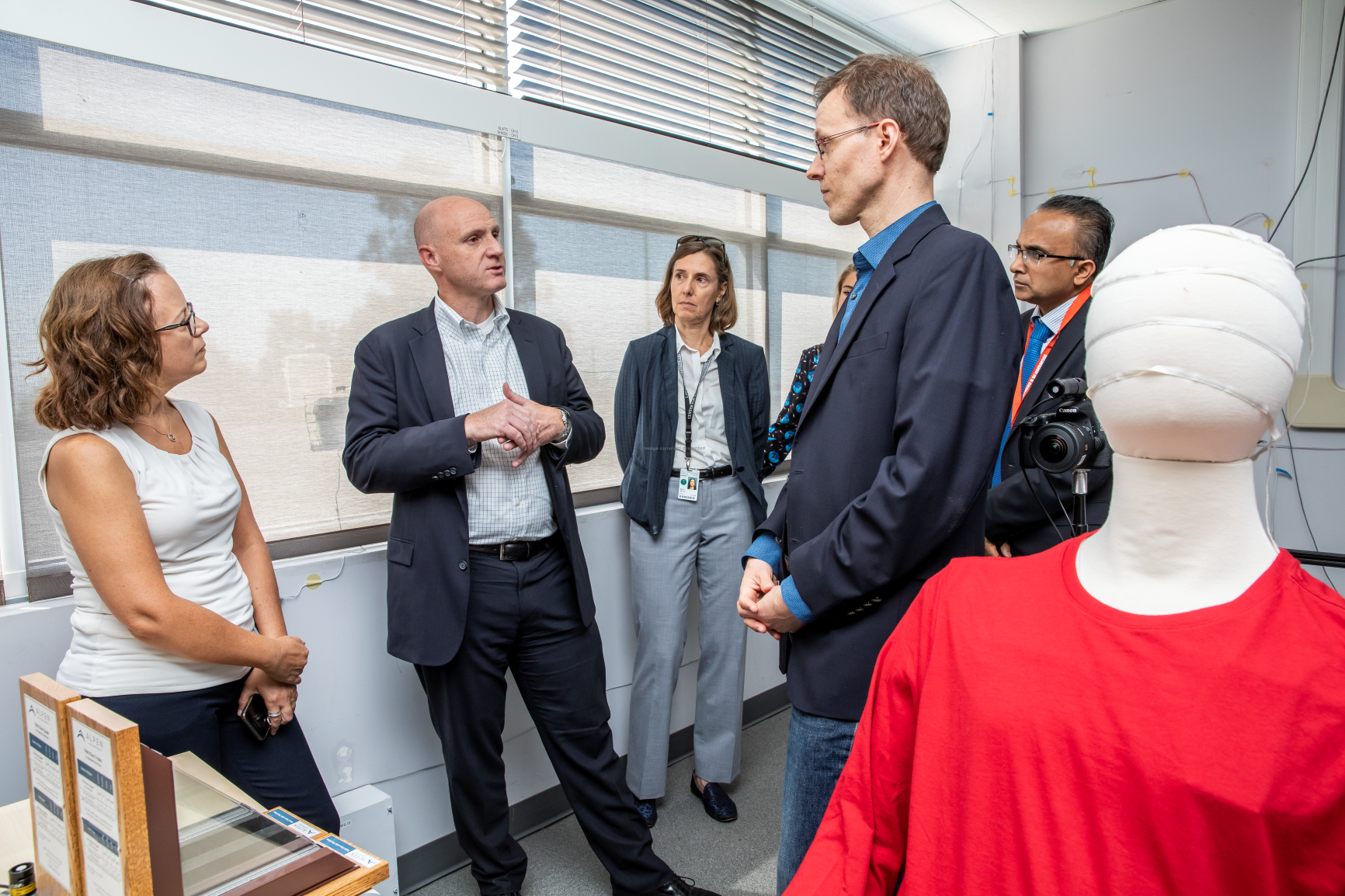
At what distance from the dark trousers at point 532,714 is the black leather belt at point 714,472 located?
68 centimetres

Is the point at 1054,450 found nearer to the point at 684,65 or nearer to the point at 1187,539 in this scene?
the point at 1187,539

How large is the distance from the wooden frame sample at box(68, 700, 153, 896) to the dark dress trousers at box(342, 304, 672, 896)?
983mm

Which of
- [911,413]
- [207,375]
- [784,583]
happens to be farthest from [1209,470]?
A: [207,375]

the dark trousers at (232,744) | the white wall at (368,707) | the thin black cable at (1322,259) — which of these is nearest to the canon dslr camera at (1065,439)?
the dark trousers at (232,744)

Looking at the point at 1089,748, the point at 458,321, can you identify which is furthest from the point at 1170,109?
the point at 1089,748

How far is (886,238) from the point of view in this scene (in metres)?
1.29

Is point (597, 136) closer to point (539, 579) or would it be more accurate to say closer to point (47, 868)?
point (539, 579)

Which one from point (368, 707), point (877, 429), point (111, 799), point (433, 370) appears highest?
point (433, 370)

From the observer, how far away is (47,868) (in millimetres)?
947

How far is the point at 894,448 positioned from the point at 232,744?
1.33 m

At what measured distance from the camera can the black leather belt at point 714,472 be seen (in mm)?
2629

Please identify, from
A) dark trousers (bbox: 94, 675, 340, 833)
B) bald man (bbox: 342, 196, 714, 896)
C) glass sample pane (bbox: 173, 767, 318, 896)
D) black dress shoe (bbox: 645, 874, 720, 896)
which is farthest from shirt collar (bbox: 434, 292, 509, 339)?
black dress shoe (bbox: 645, 874, 720, 896)

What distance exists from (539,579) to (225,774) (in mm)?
763

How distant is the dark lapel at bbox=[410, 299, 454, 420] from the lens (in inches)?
76.0
